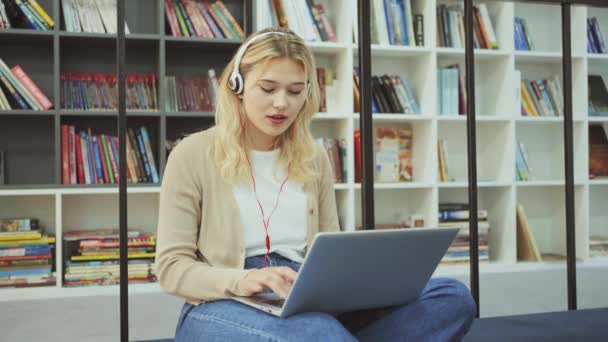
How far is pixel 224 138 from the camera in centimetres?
111

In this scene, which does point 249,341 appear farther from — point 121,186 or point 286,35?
point 286,35

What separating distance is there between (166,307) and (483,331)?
5.38ft

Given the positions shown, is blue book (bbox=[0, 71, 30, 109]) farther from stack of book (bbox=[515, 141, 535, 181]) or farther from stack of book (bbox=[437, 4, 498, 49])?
stack of book (bbox=[515, 141, 535, 181])

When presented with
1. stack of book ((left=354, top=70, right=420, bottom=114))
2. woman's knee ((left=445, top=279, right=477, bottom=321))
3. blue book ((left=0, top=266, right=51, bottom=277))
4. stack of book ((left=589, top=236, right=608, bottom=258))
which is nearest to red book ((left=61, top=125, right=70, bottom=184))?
blue book ((left=0, top=266, right=51, bottom=277))

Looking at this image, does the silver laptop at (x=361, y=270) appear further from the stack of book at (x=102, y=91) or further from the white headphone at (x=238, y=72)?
the stack of book at (x=102, y=91)

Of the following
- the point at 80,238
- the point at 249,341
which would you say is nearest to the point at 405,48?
the point at 80,238

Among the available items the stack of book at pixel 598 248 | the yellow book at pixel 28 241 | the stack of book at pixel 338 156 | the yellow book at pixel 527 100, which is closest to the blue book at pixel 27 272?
the yellow book at pixel 28 241

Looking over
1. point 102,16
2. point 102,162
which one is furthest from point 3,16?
point 102,162

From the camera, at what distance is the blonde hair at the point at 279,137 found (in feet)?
3.59

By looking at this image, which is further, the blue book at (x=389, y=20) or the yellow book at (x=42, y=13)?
the blue book at (x=389, y=20)

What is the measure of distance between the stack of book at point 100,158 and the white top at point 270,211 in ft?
6.28

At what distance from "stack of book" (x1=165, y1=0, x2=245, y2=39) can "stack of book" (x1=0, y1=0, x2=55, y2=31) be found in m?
0.57

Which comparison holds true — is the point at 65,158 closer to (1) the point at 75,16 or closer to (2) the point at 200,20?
(1) the point at 75,16

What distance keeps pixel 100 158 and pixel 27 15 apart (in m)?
0.74
